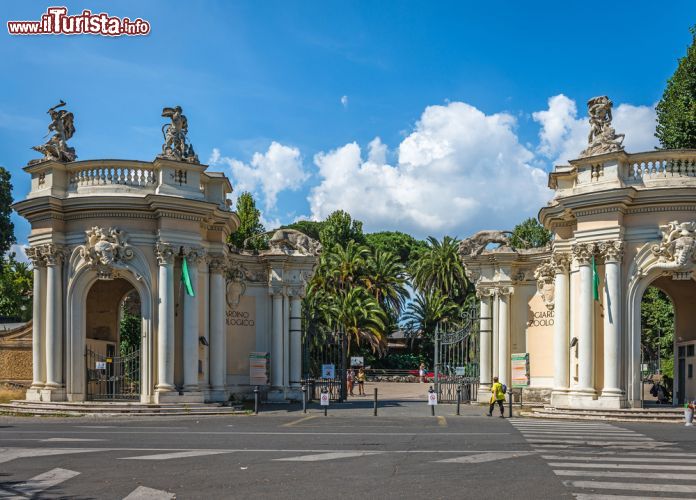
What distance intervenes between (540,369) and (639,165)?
30.6 feet

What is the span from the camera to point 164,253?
94.7ft

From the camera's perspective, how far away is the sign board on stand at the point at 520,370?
31.8 metres

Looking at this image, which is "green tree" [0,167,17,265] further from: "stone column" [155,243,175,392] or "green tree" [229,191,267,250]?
"stone column" [155,243,175,392]

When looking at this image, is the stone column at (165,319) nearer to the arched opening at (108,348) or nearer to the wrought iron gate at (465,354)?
the arched opening at (108,348)

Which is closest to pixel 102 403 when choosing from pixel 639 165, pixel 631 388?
pixel 631 388

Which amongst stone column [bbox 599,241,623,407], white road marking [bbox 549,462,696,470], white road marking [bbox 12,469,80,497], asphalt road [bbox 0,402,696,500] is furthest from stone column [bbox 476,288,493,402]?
white road marking [bbox 12,469,80,497]

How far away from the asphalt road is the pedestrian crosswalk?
0.07 feet

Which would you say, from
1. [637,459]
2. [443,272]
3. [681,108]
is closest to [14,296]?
[443,272]

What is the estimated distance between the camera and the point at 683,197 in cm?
2694

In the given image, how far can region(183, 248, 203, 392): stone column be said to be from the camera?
29.1m

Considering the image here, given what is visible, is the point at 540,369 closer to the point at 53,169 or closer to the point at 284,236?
the point at 284,236

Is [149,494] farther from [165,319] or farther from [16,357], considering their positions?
[16,357]

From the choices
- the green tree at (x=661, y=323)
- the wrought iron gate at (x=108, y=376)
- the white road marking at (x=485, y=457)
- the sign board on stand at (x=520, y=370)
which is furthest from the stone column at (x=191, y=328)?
the green tree at (x=661, y=323)

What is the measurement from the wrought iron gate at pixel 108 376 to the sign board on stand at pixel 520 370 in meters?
13.6
